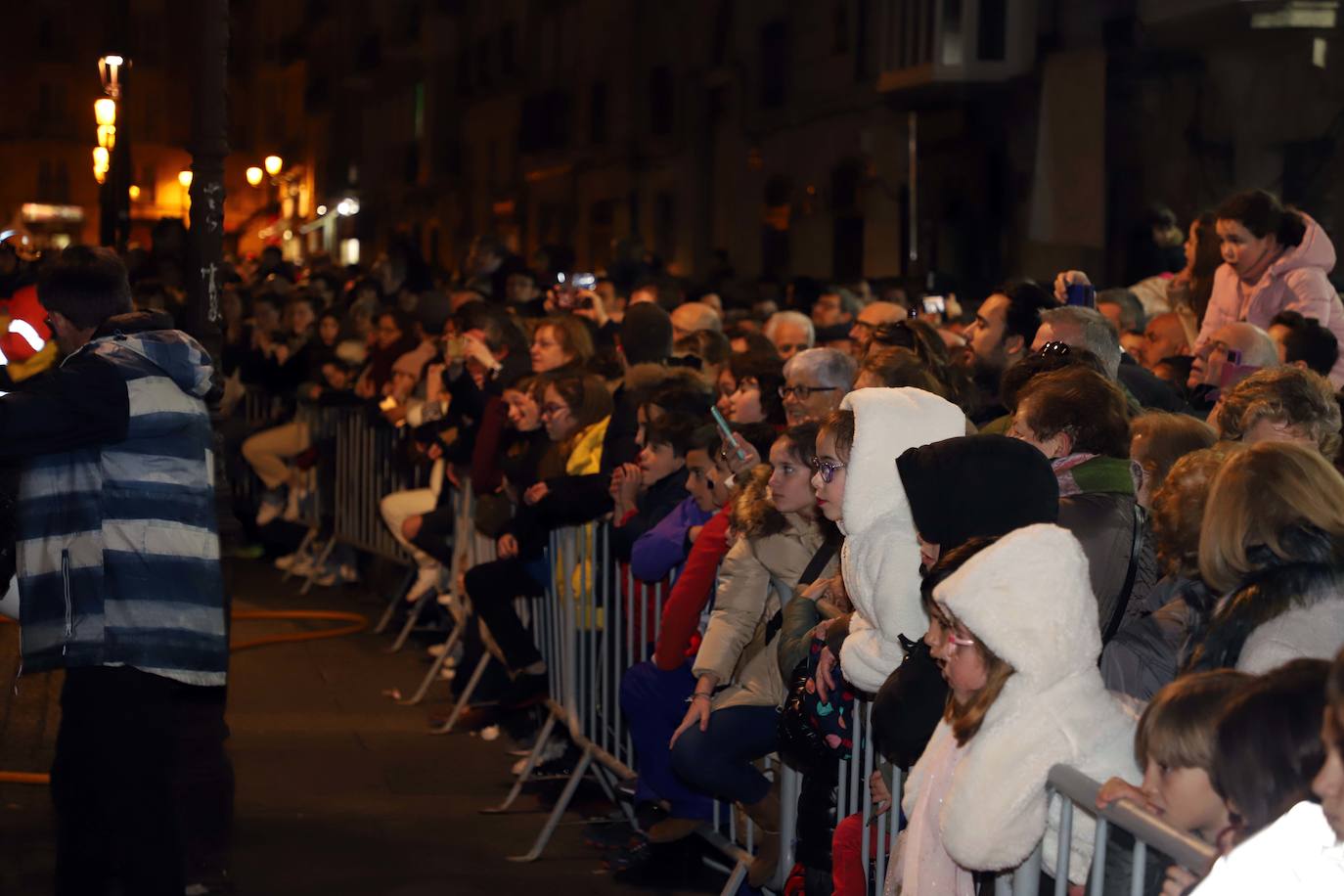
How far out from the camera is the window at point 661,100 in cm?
3397

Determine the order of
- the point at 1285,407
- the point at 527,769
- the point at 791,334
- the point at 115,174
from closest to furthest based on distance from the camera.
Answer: the point at 1285,407 → the point at 527,769 → the point at 791,334 → the point at 115,174

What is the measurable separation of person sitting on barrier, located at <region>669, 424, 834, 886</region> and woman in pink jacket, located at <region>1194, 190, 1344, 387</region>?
303 centimetres

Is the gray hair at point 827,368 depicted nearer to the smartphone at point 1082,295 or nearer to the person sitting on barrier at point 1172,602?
the smartphone at point 1082,295

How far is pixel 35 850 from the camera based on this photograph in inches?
288

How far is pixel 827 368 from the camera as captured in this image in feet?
24.6

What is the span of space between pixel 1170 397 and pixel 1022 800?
151 inches

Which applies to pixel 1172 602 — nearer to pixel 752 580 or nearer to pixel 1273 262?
pixel 752 580

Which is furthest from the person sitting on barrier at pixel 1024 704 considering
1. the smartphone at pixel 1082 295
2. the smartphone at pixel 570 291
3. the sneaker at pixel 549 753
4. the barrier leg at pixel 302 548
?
the barrier leg at pixel 302 548

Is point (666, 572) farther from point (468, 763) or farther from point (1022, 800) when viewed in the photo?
point (1022, 800)

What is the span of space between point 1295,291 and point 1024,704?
17.5ft

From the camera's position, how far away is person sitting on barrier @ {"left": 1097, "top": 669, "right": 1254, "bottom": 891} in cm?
353

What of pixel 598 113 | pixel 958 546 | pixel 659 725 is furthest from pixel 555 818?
pixel 598 113

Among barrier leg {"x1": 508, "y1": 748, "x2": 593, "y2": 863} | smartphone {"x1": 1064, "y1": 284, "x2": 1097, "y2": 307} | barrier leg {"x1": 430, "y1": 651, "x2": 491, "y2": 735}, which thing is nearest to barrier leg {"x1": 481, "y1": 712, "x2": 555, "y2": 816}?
barrier leg {"x1": 508, "y1": 748, "x2": 593, "y2": 863}

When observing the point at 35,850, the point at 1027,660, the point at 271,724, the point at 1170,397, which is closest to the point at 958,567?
the point at 1027,660
